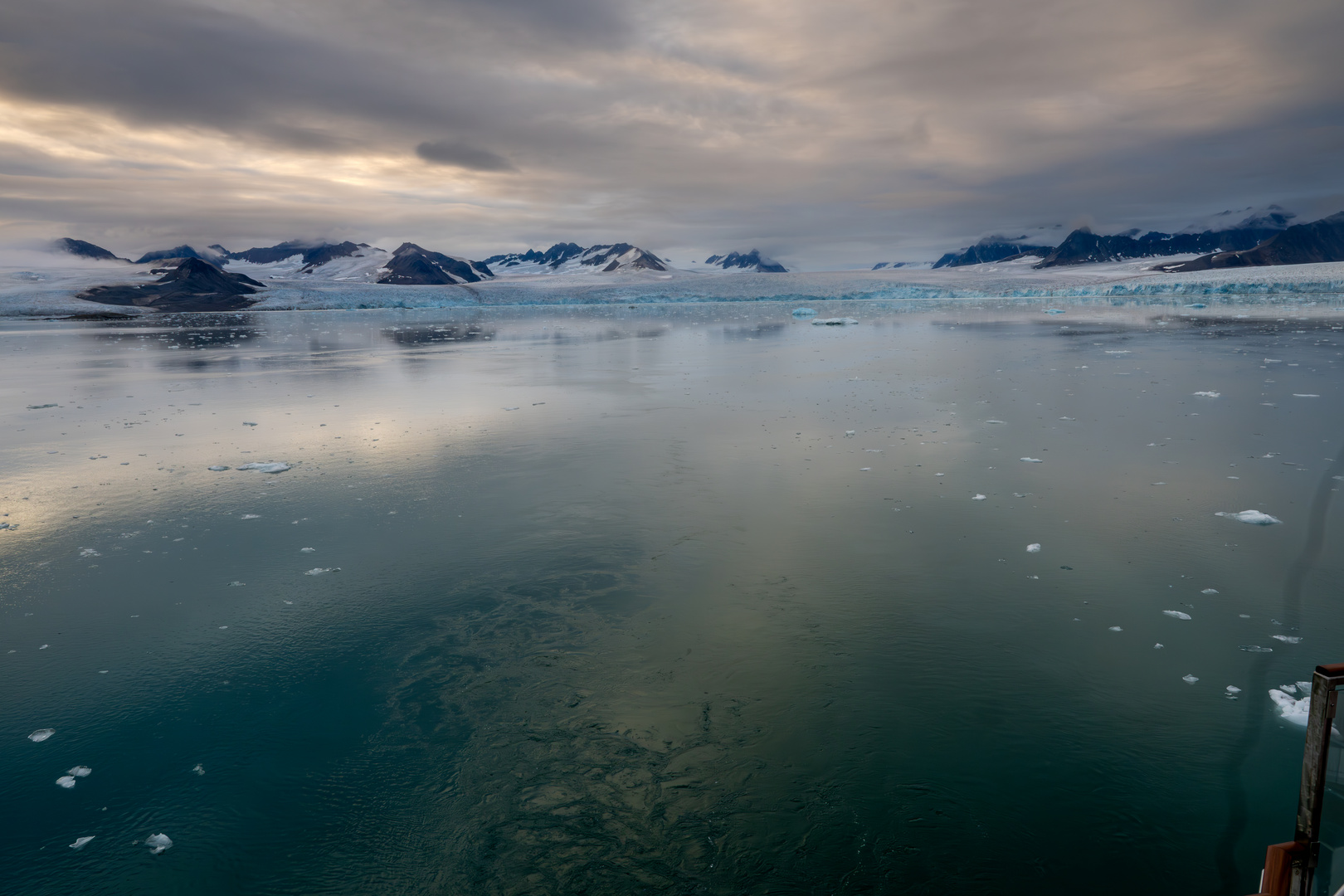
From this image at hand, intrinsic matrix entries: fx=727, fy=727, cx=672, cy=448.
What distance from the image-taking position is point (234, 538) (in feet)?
19.0

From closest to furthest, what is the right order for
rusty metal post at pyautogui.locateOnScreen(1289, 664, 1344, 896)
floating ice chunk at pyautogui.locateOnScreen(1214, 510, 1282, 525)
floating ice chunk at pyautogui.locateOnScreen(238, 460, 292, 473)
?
rusty metal post at pyautogui.locateOnScreen(1289, 664, 1344, 896) < floating ice chunk at pyautogui.locateOnScreen(1214, 510, 1282, 525) < floating ice chunk at pyautogui.locateOnScreen(238, 460, 292, 473)

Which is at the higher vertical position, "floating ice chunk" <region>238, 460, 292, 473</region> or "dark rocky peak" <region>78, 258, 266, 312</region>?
"dark rocky peak" <region>78, 258, 266, 312</region>

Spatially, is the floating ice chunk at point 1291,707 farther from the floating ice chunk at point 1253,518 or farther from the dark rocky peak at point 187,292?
the dark rocky peak at point 187,292

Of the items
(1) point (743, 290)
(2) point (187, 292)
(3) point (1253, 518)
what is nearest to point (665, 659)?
(3) point (1253, 518)

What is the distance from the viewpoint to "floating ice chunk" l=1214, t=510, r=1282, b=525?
219 inches

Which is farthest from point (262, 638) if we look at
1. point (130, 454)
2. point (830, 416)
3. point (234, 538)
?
point (830, 416)

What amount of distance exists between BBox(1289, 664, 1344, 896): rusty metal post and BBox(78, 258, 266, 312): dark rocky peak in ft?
309

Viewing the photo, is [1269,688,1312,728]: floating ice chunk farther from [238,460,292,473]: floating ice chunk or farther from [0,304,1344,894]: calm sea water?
[238,460,292,473]: floating ice chunk

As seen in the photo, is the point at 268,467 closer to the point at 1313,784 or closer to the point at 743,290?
the point at 1313,784

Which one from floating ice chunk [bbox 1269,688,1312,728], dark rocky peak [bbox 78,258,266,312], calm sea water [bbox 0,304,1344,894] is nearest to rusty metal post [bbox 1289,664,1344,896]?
calm sea water [bbox 0,304,1344,894]

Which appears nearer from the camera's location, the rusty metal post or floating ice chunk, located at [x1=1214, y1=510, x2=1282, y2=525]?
the rusty metal post

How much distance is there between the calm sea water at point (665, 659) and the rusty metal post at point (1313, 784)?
594mm

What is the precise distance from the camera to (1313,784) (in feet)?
6.52

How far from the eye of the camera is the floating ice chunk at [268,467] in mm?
7844
